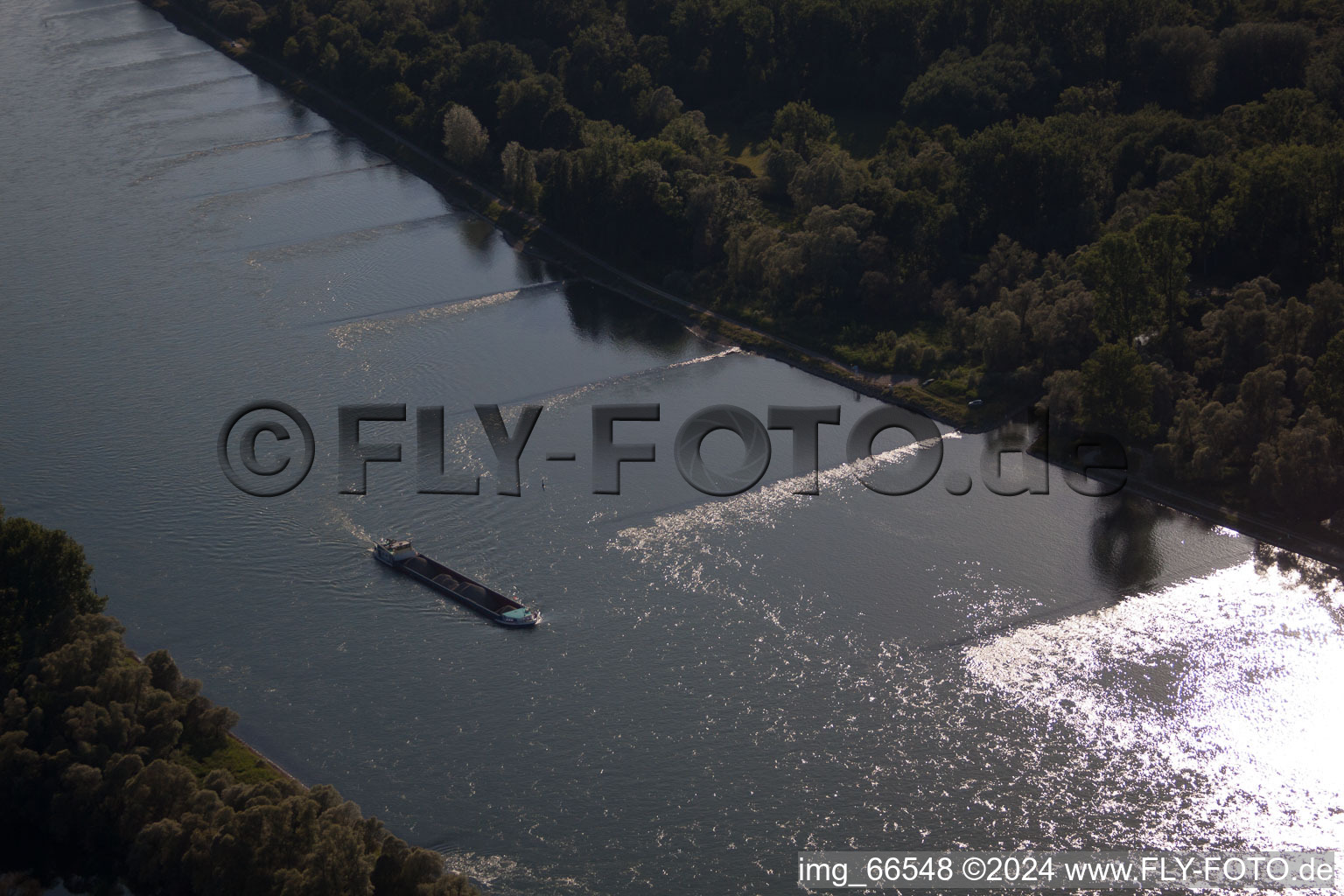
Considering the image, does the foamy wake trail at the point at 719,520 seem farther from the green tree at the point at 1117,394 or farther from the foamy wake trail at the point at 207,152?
the foamy wake trail at the point at 207,152

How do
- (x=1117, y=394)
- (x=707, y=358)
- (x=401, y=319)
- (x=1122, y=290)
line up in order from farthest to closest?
(x=401, y=319), (x=707, y=358), (x=1122, y=290), (x=1117, y=394)

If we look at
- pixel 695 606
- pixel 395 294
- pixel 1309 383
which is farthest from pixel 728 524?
pixel 395 294

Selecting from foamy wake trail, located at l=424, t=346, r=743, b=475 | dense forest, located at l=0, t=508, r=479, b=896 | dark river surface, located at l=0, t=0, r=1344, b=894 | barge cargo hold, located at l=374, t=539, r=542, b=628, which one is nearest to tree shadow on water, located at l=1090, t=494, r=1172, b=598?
dark river surface, located at l=0, t=0, r=1344, b=894

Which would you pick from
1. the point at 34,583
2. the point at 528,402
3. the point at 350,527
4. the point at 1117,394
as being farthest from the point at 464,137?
the point at 34,583

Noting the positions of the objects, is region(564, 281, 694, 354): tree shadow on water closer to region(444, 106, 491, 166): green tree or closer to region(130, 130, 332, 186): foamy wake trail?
region(444, 106, 491, 166): green tree

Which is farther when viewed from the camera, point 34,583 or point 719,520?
point 719,520

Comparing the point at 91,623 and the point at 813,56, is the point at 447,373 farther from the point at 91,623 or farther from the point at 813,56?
the point at 813,56

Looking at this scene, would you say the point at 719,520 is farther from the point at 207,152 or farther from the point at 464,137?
the point at 207,152
